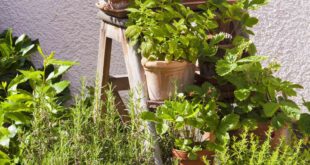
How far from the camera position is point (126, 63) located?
343 centimetres

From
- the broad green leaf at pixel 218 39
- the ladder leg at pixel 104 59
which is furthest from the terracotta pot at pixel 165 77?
the ladder leg at pixel 104 59

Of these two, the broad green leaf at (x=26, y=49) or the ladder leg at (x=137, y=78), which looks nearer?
the ladder leg at (x=137, y=78)

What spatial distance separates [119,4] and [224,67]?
24.8 inches

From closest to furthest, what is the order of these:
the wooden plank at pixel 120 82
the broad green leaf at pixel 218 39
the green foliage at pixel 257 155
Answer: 1. the green foliage at pixel 257 155
2. the broad green leaf at pixel 218 39
3. the wooden plank at pixel 120 82

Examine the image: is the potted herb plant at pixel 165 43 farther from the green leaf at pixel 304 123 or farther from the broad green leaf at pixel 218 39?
the green leaf at pixel 304 123

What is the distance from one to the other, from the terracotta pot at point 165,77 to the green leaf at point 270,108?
1.33 ft

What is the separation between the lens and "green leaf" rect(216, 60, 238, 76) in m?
3.16

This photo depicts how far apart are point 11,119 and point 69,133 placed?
52cm

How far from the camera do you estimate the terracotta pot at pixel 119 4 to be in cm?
338

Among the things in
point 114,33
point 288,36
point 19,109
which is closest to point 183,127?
point 114,33

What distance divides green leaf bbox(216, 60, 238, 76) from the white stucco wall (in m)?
1.13

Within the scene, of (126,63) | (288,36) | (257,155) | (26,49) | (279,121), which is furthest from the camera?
(26,49)

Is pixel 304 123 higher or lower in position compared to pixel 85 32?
lower

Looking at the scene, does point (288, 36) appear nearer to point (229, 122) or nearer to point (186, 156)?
point (229, 122)
